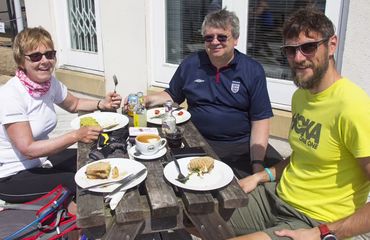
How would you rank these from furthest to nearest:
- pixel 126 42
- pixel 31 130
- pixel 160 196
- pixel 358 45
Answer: pixel 126 42
pixel 358 45
pixel 31 130
pixel 160 196

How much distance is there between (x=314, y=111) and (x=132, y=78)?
3533mm

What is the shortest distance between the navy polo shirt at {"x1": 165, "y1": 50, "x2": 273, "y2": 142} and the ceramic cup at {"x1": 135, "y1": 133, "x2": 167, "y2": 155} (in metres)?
0.83

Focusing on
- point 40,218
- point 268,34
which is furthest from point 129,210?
point 268,34

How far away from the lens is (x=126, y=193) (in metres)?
1.70

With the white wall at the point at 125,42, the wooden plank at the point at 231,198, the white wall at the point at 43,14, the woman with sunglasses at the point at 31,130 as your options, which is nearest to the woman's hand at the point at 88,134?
the woman with sunglasses at the point at 31,130

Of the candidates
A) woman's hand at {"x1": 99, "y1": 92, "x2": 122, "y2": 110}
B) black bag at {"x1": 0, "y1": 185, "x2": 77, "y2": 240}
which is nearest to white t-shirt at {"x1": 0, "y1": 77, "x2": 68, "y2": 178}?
black bag at {"x1": 0, "y1": 185, "x2": 77, "y2": 240}

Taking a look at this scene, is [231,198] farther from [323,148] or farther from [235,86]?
[235,86]

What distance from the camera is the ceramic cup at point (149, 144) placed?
6.65 feet

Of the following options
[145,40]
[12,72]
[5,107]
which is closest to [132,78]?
[145,40]

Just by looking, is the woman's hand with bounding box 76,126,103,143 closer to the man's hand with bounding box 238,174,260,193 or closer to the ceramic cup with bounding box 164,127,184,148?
the ceramic cup with bounding box 164,127,184,148

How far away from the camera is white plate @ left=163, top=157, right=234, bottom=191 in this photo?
172cm

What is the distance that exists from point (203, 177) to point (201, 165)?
2.3 inches

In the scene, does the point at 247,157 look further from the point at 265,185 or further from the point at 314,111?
the point at 314,111

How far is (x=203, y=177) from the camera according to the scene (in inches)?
71.4
